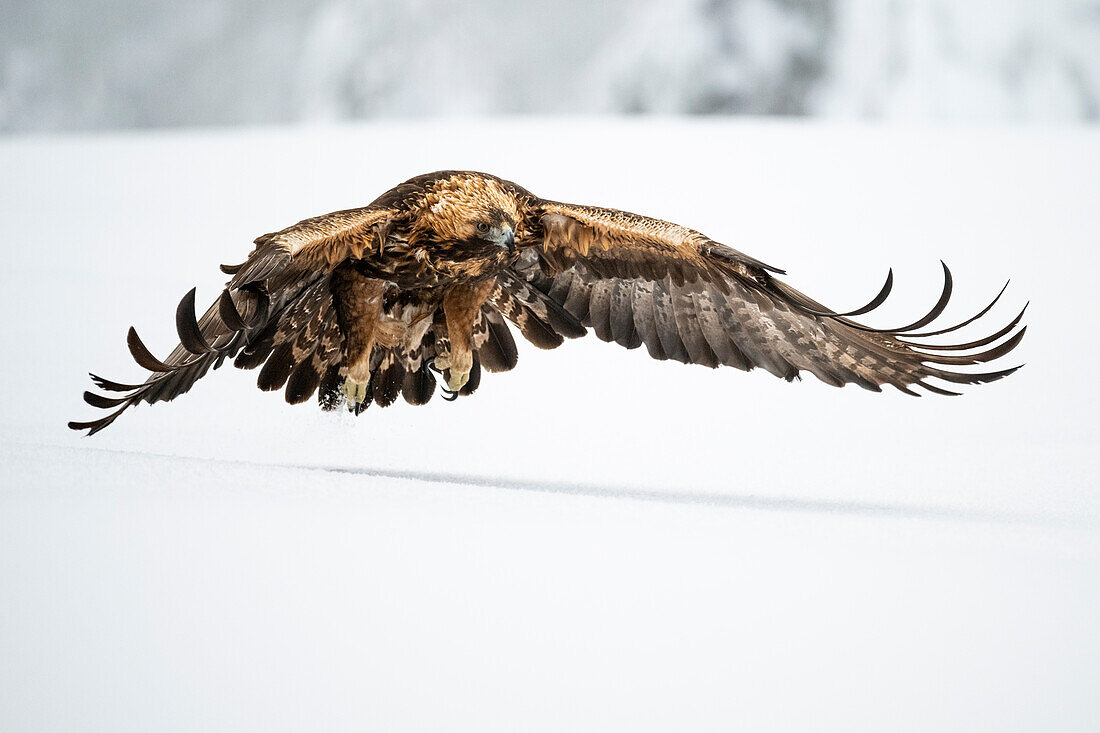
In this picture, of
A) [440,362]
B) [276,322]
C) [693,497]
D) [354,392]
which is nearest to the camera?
[276,322]

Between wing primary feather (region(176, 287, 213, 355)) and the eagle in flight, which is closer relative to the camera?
wing primary feather (region(176, 287, 213, 355))

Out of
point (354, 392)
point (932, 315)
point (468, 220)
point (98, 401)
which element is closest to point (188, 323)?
point (98, 401)

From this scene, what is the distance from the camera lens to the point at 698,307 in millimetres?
4230

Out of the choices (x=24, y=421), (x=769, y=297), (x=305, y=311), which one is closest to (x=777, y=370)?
(x=769, y=297)

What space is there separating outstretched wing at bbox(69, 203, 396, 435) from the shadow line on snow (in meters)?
0.39

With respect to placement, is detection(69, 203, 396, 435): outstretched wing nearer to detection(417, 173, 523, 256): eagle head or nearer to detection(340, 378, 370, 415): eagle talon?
detection(340, 378, 370, 415): eagle talon

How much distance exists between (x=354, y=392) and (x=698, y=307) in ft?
4.54

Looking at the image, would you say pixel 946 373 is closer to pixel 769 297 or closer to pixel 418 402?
pixel 769 297

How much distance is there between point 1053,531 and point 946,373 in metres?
0.62

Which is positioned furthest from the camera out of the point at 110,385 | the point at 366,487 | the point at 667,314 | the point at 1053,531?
the point at 667,314

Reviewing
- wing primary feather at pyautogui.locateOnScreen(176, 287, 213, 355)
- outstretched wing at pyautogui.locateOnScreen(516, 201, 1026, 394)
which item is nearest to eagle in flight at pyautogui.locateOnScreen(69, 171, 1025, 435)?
outstretched wing at pyautogui.locateOnScreen(516, 201, 1026, 394)

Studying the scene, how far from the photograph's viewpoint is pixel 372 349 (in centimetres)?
431

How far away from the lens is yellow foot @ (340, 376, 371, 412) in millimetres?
4328

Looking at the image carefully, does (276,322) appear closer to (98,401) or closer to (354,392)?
(354,392)
